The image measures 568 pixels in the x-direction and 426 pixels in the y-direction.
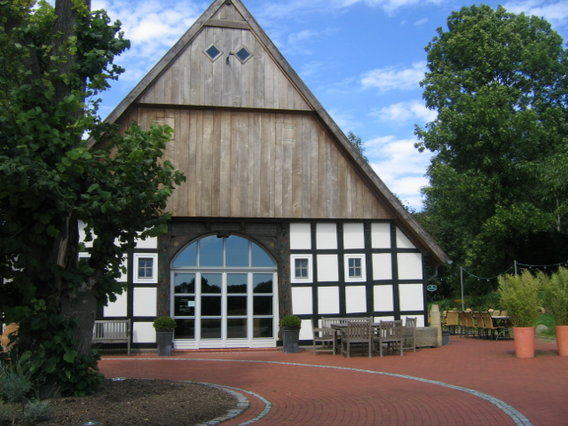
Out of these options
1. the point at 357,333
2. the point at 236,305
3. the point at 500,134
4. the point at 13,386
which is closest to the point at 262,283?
the point at 236,305

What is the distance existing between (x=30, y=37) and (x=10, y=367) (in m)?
3.94

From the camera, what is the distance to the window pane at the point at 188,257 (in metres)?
14.9

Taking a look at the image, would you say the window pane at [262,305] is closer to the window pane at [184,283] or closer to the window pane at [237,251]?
the window pane at [237,251]

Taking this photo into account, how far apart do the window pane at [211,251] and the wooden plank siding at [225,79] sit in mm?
3405

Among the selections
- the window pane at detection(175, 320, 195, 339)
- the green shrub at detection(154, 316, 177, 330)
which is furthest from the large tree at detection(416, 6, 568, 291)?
the green shrub at detection(154, 316, 177, 330)

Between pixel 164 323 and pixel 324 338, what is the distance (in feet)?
12.3

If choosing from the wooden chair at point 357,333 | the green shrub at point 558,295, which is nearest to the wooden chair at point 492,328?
the green shrub at point 558,295

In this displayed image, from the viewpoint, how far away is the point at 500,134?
23.2m

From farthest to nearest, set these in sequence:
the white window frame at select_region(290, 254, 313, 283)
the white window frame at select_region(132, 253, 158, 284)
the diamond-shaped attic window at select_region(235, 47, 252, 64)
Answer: the diamond-shaped attic window at select_region(235, 47, 252, 64)
the white window frame at select_region(290, 254, 313, 283)
the white window frame at select_region(132, 253, 158, 284)

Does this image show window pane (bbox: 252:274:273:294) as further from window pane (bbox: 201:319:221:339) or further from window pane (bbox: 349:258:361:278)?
window pane (bbox: 349:258:361:278)

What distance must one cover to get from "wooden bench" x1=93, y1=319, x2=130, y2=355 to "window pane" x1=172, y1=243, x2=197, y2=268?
6.43 feet

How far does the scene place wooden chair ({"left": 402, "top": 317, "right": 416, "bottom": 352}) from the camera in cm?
1385

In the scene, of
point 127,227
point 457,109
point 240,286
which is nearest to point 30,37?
point 127,227

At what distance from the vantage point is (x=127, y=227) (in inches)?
296
